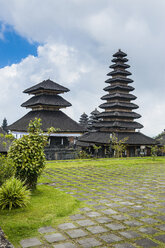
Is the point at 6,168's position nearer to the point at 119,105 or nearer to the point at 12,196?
the point at 12,196

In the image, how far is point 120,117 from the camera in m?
31.3

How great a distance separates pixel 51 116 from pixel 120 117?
916cm

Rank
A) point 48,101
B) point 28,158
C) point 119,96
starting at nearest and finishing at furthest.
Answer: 1. point 28,158
2. point 48,101
3. point 119,96

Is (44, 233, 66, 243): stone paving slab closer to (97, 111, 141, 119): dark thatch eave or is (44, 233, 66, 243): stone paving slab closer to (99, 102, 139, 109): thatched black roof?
(97, 111, 141, 119): dark thatch eave

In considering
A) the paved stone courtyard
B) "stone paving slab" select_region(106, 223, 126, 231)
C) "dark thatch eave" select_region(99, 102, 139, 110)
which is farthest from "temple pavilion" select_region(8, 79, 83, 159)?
"stone paving slab" select_region(106, 223, 126, 231)

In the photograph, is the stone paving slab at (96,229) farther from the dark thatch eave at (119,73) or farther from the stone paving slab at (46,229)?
the dark thatch eave at (119,73)

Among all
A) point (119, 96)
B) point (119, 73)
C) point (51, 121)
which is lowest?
point (51, 121)

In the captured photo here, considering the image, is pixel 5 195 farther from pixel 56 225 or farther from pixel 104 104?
pixel 104 104

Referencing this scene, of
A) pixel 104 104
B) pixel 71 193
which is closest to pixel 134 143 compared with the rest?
pixel 104 104

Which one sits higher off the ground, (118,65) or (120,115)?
(118,65)

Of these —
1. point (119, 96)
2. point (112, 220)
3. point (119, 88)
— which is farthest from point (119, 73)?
point (112, 220)

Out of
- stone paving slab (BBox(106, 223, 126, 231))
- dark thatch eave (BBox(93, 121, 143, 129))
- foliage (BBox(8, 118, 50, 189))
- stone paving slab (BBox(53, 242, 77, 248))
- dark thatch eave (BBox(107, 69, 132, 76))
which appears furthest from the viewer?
dark thatch eave (BBox(107, 69, 132, 76))

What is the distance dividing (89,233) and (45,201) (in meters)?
2.87

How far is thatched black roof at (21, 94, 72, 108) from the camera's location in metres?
27.7
